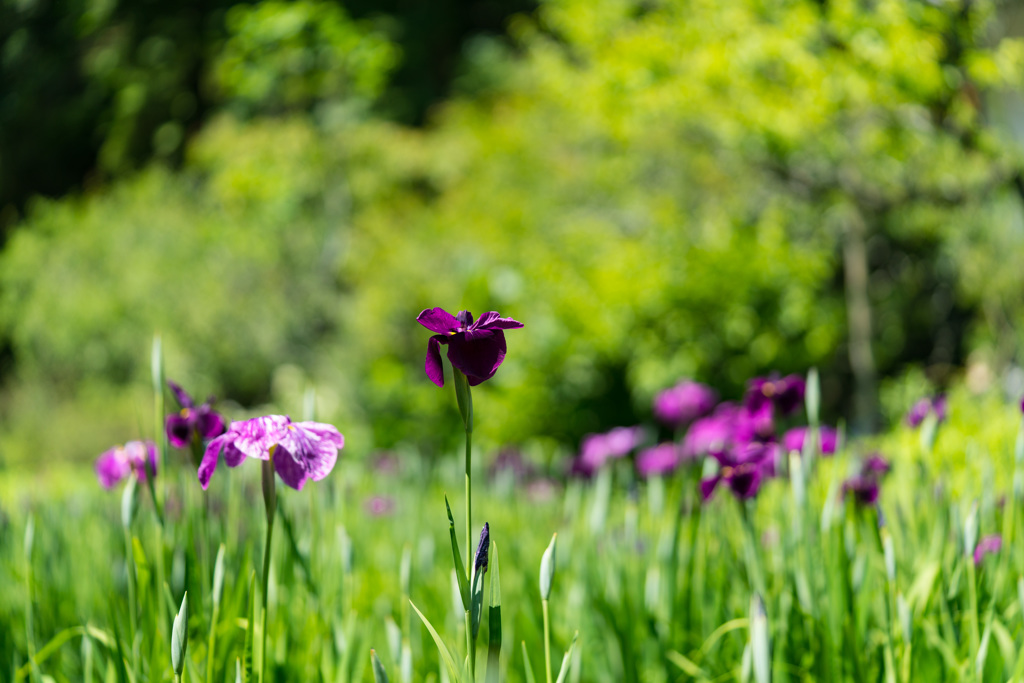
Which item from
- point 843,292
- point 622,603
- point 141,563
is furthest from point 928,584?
point 843,292

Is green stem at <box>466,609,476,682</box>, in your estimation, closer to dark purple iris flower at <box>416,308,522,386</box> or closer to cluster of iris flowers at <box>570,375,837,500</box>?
dark purple iris flower at <box>416,308,522,386</box>

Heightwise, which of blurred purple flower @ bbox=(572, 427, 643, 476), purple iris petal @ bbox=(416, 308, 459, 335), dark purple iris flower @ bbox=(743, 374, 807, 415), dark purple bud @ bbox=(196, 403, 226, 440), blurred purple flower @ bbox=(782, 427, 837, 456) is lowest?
blurred purple flower @ bbox=(572, 427, 643, 476)

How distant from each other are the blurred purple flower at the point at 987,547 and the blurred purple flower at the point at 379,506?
88.6 inches

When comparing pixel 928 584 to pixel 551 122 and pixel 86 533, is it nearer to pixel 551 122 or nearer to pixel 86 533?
pixel 86 533

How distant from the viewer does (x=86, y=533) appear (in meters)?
2.37

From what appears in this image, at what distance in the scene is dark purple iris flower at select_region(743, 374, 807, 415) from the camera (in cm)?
168

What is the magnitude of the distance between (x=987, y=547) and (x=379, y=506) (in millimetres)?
2519

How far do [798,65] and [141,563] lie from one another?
4376mm

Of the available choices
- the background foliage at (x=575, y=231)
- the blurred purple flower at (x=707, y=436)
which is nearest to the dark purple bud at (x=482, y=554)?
the blurred purple flower at (x=707, y=436)

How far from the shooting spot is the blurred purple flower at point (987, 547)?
4.71 ft

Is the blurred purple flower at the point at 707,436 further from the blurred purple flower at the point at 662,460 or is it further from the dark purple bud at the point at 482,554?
the dark purple bud at the point at 482,554

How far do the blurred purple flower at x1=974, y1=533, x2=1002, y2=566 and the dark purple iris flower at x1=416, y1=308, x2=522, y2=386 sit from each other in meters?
1.09

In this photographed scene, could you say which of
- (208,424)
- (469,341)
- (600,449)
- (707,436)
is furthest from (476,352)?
(600,449)

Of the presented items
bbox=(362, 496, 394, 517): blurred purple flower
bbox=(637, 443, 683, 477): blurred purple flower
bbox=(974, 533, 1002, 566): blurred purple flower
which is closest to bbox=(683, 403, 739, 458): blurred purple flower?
bbox=(637, 443, 683, 477): blurred purple flower
